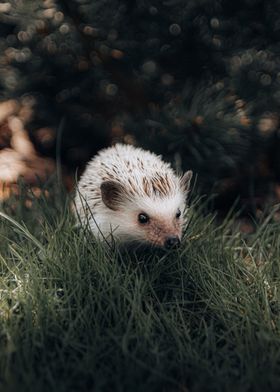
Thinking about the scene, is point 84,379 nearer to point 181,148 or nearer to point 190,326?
point 190,326

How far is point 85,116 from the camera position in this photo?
17.4 ft

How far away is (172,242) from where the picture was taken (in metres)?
3.52

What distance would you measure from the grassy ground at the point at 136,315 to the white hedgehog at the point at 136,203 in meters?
0.12

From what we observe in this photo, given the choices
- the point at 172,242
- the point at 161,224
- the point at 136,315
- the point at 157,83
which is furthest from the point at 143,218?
the point at 157,83

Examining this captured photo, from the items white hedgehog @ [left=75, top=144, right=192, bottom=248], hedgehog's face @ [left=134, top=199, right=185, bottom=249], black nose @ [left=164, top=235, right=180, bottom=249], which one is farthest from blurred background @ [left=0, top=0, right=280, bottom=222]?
black nose @ [left=164, top=235, right=180, bottom=249]

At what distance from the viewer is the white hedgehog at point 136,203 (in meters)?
3.65

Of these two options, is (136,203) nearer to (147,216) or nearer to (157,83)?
(147,216)

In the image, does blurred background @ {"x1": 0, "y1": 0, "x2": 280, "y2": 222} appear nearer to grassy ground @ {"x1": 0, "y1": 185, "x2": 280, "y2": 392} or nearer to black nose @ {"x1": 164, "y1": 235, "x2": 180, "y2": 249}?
grassy ground @ {"x1": 0, "y1": 185, "x2": 280, "y2": 392}

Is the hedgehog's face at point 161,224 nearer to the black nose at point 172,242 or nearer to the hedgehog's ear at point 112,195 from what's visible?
the black nose at point 172,242

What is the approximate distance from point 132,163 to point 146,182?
216 mm

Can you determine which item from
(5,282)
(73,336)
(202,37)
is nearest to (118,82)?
(202,37)

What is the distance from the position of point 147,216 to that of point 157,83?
149cm

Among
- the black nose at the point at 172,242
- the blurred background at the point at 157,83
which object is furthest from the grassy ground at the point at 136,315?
the blurred background at the point at 157,83

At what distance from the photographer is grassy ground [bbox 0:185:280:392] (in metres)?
2.94
